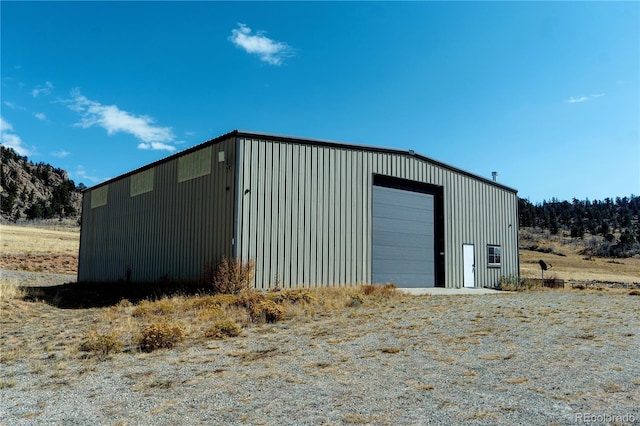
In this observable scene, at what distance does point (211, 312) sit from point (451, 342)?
Result: 5645 millimetres

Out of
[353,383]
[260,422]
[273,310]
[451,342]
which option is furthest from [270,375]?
[273,310]

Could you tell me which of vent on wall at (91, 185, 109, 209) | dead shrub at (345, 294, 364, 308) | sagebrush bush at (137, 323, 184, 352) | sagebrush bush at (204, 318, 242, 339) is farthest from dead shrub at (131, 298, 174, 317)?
vent on wall at (91, 185, 109, 209)

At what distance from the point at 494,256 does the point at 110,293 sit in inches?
696

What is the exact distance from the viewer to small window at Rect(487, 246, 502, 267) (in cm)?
2317

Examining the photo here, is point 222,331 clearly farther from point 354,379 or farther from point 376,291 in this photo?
point 376,291

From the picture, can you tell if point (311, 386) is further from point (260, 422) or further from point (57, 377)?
point (57, 377)

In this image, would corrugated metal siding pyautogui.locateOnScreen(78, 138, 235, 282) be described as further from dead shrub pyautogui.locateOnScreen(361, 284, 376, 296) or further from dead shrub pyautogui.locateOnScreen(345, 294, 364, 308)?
dead shrub pyautogui.locateOnScreen(361, 284, 376, 296)

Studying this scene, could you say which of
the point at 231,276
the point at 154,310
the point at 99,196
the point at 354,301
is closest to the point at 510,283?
the point at 354,301

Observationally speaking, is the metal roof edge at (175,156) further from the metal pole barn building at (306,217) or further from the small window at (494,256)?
the small window at (494,256)

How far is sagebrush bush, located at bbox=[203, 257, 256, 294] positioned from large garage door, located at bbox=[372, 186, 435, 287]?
224 inches

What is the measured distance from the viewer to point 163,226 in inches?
755

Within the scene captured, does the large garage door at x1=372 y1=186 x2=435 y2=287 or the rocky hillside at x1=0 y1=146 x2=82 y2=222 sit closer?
the large garage door at x1=372 y1=186 x2=435 y2=287

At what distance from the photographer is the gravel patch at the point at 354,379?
4.64 metres

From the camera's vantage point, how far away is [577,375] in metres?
5.81
